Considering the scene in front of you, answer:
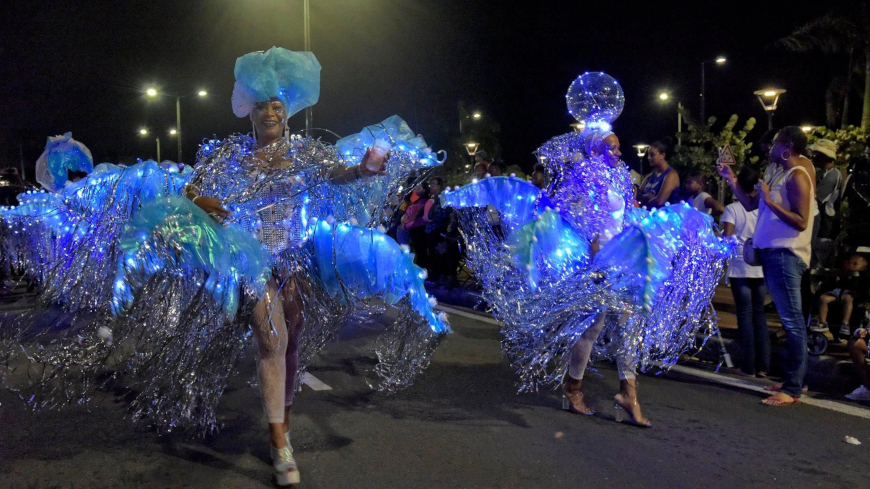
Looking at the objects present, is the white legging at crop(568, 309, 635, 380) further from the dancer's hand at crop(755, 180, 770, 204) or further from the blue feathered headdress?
the blue feathered headdress

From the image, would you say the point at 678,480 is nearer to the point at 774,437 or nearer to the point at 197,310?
the point at 774,437

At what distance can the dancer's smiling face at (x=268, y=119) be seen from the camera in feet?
11.0

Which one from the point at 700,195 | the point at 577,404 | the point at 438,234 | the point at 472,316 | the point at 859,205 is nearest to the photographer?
the point at 577,404

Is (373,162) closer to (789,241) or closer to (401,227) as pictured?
(789,241)

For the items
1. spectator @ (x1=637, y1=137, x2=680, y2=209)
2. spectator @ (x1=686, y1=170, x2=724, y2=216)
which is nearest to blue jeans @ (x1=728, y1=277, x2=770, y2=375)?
spectator @ (x1=637, y1=137, x2=680, y2=209)

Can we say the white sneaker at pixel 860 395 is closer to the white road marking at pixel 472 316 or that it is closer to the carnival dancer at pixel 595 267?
the carnival dancer at pixel 595 267

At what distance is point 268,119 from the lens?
334 cm

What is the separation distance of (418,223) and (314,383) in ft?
17.4

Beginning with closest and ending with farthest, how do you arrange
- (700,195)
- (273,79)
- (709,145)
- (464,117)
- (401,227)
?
(273,79) → (700,195) → (401,227) → (709,145) → (464,117)

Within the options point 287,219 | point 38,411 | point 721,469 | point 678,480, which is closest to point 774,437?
point 721,469

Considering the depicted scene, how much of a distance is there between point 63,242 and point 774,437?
13.1 ft

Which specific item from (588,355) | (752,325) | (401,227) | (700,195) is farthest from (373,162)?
(401,227)

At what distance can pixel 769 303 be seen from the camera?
25.9 feet

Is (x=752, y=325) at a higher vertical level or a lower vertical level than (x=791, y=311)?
lower
